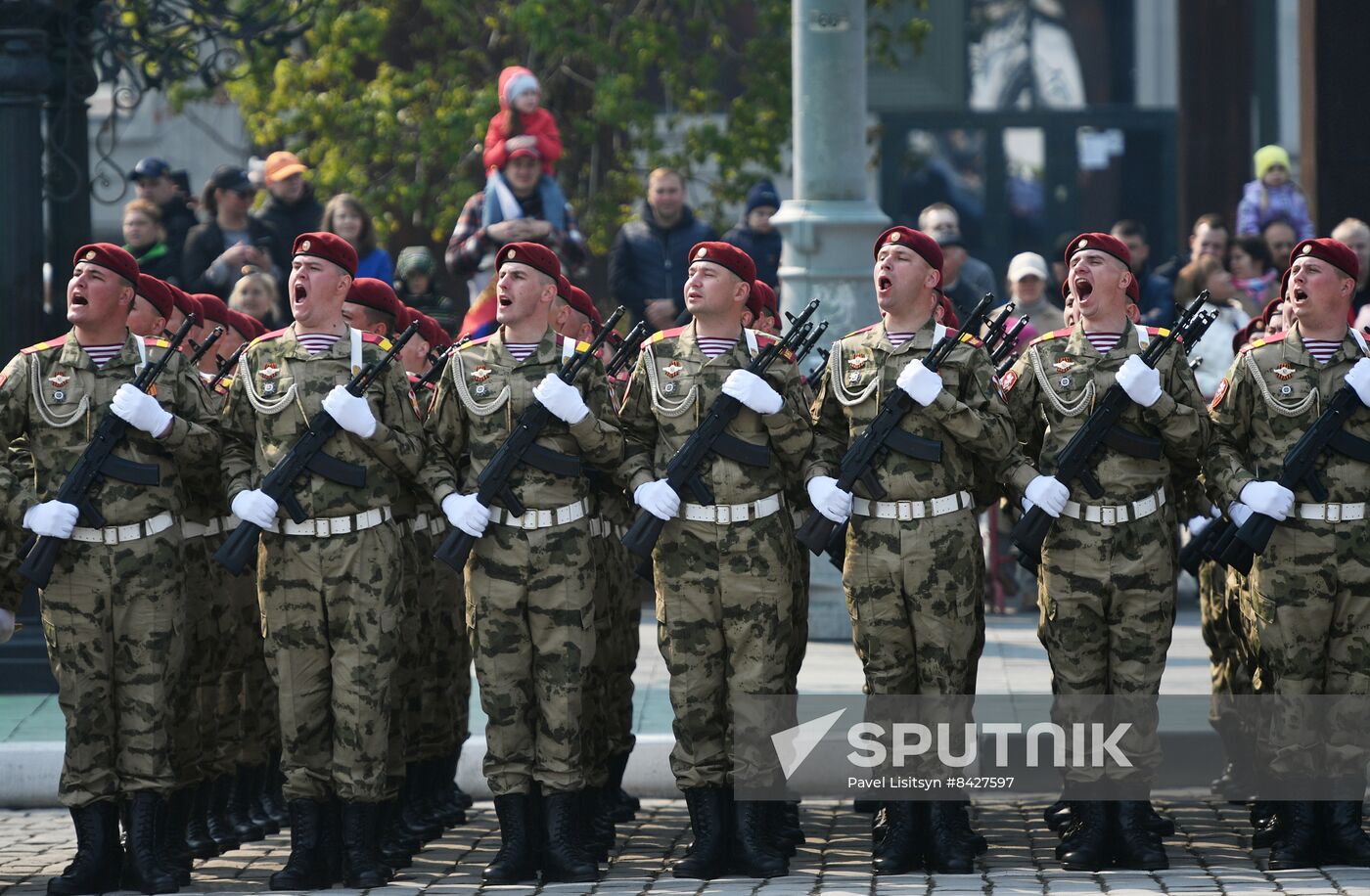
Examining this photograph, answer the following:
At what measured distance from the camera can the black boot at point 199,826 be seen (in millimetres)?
8883

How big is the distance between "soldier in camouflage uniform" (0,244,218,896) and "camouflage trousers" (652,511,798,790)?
5.64 feet

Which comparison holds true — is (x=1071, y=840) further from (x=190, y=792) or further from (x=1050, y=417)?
(x=190, y=792)

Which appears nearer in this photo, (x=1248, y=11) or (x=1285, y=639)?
(x=1285, y=639)

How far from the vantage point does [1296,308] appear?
8711 millimetres

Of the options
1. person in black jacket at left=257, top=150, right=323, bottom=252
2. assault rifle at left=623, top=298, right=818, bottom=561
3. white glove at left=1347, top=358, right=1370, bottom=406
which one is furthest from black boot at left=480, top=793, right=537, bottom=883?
person in black jacket at left=257, top=150, right=323, bottom=252

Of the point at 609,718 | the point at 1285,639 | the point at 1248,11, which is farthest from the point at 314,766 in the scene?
the point at 1248,11

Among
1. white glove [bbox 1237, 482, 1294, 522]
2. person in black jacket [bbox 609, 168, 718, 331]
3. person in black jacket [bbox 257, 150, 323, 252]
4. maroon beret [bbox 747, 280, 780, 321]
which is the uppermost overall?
person in black jacket [bbox 257, 150, 323, 252]

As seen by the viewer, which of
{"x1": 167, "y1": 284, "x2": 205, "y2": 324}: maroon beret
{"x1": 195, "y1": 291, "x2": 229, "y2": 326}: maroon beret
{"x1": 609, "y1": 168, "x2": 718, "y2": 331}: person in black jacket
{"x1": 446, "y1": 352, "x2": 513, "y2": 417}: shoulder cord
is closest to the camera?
{"x1": 446, "y1": 352, "x2": 513, "y2": 417}: shoulder cord

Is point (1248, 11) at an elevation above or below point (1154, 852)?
above

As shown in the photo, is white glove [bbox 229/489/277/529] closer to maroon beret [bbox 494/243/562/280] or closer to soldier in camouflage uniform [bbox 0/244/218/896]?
soldier in camouflage uniform [bbox 0/244/218/896]

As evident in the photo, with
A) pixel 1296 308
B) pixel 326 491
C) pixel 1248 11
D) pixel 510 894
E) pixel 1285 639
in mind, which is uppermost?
pixel 1248 11

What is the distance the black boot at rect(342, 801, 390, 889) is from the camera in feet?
27.5

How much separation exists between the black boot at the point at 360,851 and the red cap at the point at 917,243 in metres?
2.65

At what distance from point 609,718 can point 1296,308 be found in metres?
2.97
